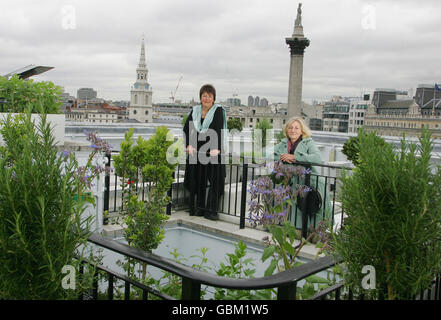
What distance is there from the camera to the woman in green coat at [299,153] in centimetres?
507

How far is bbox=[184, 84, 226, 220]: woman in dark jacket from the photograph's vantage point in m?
5.73

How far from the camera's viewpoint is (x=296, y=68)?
27.3 metres

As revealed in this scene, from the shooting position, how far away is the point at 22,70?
6.19m

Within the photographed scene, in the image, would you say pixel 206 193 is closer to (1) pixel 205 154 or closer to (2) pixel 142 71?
(1) pixel 205 154

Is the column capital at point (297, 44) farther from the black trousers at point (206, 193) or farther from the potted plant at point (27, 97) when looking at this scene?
the potted plant at point (27, 97)

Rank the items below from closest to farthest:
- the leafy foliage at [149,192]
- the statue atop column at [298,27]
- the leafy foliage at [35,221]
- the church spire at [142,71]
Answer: the leafy foliage at [35,221] → the leafy foliage at [149,192] → the statue atop column at [298,27] → the church spire at [142,71]

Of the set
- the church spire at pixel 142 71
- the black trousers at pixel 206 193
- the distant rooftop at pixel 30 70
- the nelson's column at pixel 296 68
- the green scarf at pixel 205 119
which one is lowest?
the black trousers at pixel 206 193

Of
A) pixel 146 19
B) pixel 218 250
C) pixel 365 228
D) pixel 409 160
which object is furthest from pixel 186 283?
pixel 146 19

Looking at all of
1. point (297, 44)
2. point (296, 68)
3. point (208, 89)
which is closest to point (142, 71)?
point (297, 44)

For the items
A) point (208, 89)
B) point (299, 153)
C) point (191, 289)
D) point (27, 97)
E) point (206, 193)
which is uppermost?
point (208, 89)

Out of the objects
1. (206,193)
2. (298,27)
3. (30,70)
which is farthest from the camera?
(298,27)

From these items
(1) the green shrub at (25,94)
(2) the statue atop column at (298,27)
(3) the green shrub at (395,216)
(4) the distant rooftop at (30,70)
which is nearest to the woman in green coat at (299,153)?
(1) the green shrub at (25,94)

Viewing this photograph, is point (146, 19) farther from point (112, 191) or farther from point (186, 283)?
point (186, 283)

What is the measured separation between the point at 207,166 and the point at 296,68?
75.3 ft
